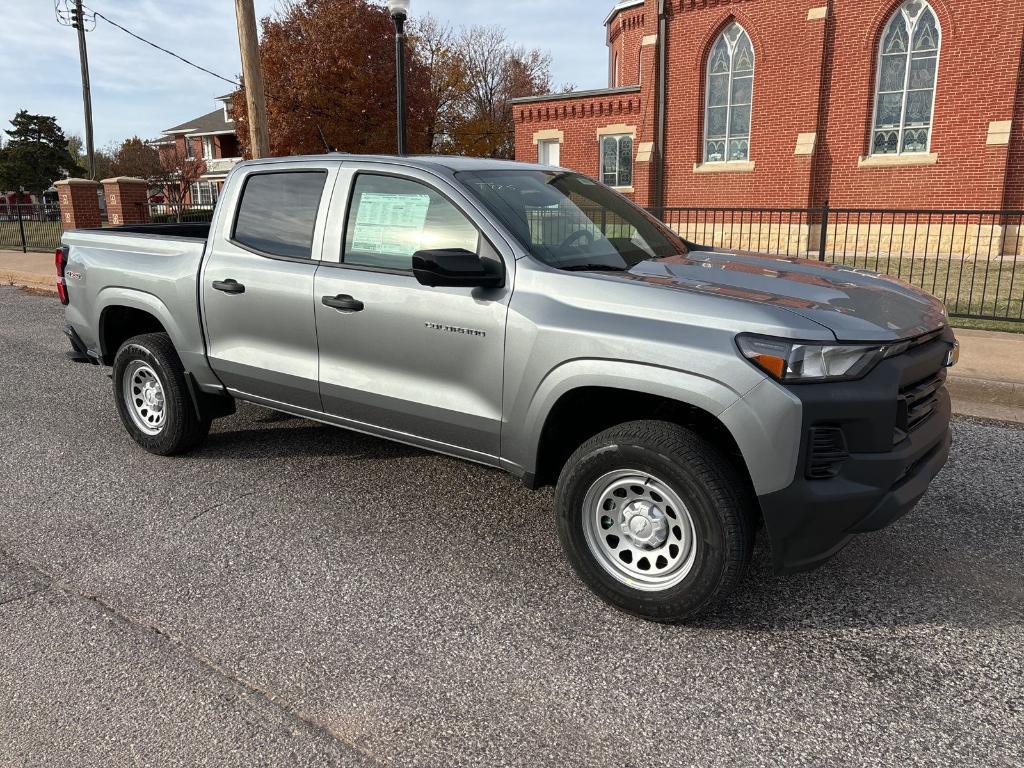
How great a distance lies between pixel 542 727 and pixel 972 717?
144cm

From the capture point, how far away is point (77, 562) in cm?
380

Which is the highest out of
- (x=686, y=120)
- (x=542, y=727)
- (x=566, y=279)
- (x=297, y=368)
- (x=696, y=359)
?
(x=686, y=120)

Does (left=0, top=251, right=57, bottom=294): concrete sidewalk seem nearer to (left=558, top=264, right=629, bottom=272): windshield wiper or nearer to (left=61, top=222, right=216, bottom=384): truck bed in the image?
(left=61, top=222, right=216, bottom=384): truck bed

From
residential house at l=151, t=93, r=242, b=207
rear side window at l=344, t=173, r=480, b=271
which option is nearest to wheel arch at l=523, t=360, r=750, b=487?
rear side window at l=344, t=173, r=480, b=271

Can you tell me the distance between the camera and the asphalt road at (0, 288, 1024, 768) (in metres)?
2.54

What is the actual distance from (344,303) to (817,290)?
7.47 ft

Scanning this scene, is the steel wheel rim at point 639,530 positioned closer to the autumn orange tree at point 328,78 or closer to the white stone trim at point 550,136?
the white stone trim at point 550,136

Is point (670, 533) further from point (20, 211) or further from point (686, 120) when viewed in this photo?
point (20, 211)

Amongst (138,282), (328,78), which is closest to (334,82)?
(328,78)

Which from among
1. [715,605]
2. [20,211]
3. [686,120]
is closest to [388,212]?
[715,605]

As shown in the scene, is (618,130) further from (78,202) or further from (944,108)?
(78,202)

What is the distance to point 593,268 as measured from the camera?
12.1ft

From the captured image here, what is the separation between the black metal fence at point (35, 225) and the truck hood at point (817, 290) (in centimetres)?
2147

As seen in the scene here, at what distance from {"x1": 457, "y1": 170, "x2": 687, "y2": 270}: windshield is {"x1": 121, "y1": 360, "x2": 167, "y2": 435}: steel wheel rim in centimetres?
271
